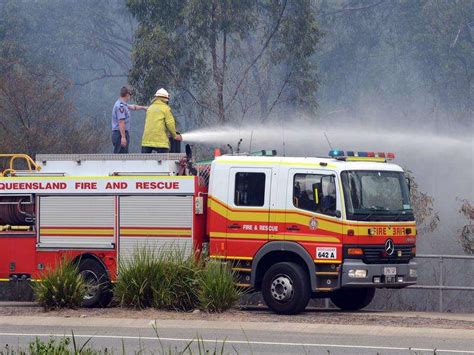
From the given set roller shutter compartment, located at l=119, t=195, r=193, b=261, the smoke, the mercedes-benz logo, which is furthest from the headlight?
the smoke

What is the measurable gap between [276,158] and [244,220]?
41.9 inches

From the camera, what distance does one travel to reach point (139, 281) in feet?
55.9

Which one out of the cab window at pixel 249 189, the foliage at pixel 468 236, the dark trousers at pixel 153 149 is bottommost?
the foliage at pixel 468 236

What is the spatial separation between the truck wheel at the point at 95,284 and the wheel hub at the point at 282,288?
108 inches

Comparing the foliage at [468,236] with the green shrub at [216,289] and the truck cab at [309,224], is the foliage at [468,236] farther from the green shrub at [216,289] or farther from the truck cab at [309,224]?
the green shrub at [216,289]

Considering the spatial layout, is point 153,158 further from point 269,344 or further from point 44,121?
point 44,121

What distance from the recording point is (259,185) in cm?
1730

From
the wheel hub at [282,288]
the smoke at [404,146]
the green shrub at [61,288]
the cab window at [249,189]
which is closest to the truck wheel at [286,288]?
the wheel hub at [282,288]

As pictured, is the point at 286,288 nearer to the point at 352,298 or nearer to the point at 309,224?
the point at 309,224

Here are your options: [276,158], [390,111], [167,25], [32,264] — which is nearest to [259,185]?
[276,158]

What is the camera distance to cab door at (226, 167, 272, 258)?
17.2 meters

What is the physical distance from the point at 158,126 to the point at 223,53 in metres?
14.7

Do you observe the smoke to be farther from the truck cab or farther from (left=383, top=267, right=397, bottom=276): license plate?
(left=383, top=267, right=397, bottom=276): license plate

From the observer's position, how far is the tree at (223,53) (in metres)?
31.2
